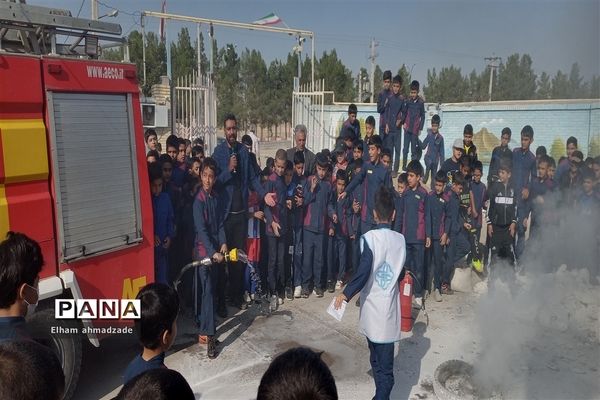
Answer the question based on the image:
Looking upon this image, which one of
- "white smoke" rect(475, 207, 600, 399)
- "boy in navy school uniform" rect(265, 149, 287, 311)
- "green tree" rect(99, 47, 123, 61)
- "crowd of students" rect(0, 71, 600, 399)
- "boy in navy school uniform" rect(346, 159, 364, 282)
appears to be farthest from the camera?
"boy in navy school uniform" rect(346, 159, 364, 282)

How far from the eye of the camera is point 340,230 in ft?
24.2

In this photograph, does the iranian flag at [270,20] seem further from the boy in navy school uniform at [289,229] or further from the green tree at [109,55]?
the boy in navy school uniform at [289,229]

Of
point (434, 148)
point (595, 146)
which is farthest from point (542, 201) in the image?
point (434, 148)

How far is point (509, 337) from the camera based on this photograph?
214 inches

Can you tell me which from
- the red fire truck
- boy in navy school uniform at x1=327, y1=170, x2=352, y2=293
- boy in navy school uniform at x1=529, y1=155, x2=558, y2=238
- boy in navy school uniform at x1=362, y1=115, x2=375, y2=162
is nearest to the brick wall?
boy in navy school uniform at x1=529, y1=155, x2=558, y2=238

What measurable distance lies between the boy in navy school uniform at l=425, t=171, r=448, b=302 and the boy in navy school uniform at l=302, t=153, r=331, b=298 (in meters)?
1.38

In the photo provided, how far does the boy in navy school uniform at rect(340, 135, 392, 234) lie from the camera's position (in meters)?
7.18

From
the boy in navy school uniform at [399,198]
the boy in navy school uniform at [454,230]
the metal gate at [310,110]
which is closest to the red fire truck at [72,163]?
the boy in navy school uniform at [399,198]

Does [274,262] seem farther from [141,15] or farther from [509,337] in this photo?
[141,15]

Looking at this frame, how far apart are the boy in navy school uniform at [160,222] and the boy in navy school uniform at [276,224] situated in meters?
1.54

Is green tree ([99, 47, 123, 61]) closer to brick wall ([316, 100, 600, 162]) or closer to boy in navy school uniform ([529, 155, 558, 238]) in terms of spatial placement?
boy in navy school uniform ([529, 155, 558, 238])

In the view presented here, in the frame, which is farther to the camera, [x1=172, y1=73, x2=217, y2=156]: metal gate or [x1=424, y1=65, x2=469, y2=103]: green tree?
[x1=424, y1=65, x2=469, y2=103]: green tree

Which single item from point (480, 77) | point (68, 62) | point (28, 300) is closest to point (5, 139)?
point (68, 62)

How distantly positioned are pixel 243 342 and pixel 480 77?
126 feet
